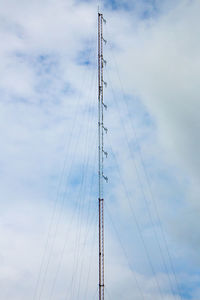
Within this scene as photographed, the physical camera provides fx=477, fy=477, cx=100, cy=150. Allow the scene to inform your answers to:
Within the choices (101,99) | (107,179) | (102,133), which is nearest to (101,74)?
(101,99)

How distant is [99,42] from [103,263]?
98.2 ft

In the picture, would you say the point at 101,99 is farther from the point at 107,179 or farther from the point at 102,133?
the point at 107,179

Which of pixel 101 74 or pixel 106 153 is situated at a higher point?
pixel 101 74

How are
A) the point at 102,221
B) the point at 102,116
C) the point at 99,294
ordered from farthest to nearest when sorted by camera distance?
the point at 102,116 < the point at 102,221 < the point at 99,294

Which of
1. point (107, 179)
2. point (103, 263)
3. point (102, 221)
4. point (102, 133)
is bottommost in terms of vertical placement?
point (103, 263)

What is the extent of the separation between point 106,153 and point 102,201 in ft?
21.4

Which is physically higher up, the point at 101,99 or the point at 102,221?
the point at 101,99

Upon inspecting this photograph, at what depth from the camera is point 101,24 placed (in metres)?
66.4

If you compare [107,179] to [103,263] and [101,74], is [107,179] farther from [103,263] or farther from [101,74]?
[101,74]

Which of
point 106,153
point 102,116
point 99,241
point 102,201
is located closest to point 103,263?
point 99,241

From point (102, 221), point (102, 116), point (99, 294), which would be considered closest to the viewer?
point (99, 294)

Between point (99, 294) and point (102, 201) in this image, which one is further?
point (102, 201)

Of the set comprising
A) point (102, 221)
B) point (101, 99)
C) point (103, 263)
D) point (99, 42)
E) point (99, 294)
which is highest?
point (99, 42)

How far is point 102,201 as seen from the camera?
199 ft
